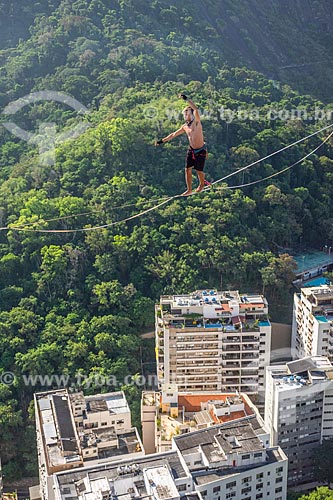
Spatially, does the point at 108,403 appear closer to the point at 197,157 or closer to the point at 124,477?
the point at 124,477

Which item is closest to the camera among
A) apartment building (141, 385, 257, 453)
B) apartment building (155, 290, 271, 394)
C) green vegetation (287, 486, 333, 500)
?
green vegetation (287, 486, 333, 500)

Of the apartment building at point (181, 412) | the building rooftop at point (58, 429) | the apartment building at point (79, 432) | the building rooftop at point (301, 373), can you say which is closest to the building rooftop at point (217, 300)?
the building rooftop at point (301, 373)

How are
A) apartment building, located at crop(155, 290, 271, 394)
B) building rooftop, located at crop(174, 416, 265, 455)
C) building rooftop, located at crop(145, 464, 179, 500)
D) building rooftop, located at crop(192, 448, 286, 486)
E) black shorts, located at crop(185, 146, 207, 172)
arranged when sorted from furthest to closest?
1. apartment building, located at crop(155, 290, 271, 394)
2. building rooftop, located at crop(174, 416, 265, 455)
3. building rooftop, located at crop(192, 448, 286, 486)
4. building rooftop, located at crop(145, 464, 179, 500)
5. black shorts, located at crop(185, 146, 207, 172)

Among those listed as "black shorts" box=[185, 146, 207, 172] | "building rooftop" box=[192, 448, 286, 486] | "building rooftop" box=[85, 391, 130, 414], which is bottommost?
"building rooftop" box=[85, 391, 130, 414]

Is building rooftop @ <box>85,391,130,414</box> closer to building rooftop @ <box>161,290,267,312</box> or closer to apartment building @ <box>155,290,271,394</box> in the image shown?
apartment building @ <box>155,290,271,394</box>

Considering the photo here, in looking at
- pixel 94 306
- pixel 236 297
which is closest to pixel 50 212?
pixel 94 306

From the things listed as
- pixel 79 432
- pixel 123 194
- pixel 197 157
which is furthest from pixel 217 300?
pixel 197 157

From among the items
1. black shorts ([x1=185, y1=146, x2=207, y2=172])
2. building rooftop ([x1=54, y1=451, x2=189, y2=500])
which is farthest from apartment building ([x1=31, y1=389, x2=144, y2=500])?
black shorts ([x1=185, y1=146, x2=207, y2=172])
